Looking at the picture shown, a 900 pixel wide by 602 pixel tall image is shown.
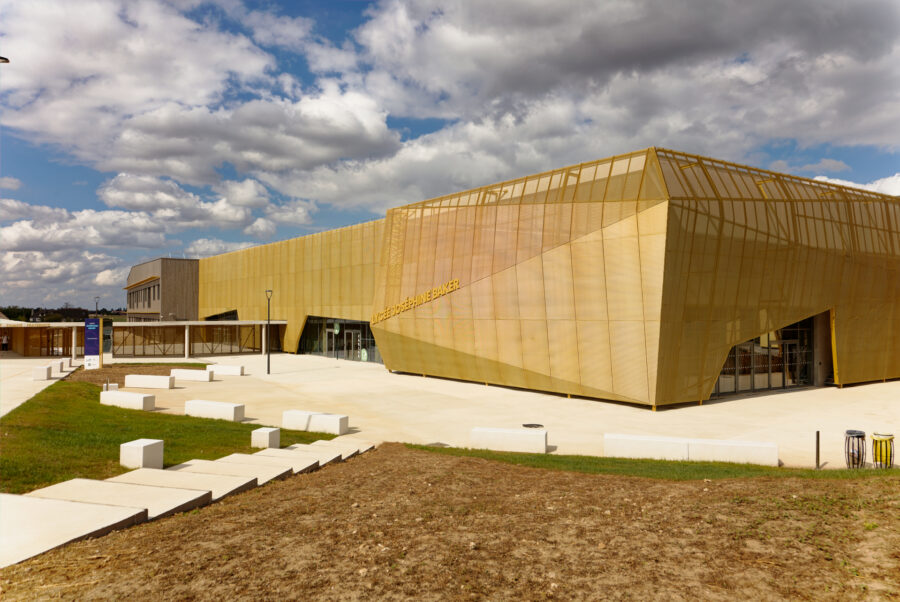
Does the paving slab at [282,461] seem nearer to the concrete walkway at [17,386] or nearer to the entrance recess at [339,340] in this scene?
the concrete walkway at [17,386]

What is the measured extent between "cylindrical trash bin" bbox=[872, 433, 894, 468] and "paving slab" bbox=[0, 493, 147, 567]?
16.1 metres

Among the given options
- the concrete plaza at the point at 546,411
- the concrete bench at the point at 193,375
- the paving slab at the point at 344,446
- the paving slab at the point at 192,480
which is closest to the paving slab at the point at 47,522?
the paving slab at the point at 192,480

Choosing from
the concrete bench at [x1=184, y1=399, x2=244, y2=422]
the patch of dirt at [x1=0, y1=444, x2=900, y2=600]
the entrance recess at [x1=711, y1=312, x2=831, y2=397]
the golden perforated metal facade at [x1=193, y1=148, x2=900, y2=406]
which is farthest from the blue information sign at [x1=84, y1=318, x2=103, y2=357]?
the entrance recess at [x1=711, y1=312, x2=831, y2=397]

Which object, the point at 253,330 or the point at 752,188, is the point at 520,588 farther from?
the point at 253,330

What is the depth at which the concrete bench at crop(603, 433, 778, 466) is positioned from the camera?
Answer: 14656 millimetres

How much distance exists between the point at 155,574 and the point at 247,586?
41.8 inches

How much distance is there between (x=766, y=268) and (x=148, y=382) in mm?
32094

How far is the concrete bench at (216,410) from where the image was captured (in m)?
20.3

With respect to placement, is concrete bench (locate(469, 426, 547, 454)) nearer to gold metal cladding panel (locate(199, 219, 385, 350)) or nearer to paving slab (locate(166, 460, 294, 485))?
paving slab (locate(166, 460, 294, 485))

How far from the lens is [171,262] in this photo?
73062mm

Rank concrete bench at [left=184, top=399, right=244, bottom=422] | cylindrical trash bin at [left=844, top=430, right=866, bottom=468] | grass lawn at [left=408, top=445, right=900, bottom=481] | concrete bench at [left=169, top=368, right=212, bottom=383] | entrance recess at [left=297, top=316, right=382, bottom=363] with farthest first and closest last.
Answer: entrance recess at [left=297, top=316, right=382, bottom=363], concrete bench at [left=169, top=368, right=212, bottom=383], concrete bench at [left=184, top=399, right=244, bottom=422], cylindrical trash bin at [left=844, top=430, right=866, bottom=468], grass lawn at [left=408, top=445, right=900, bottom=481]

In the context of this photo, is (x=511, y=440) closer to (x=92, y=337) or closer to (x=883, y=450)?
(x=883, y=450)

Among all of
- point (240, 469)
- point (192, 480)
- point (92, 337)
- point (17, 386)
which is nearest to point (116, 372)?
point (92, 337)

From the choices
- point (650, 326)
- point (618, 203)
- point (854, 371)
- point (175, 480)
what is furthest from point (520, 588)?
point (854, 371)
